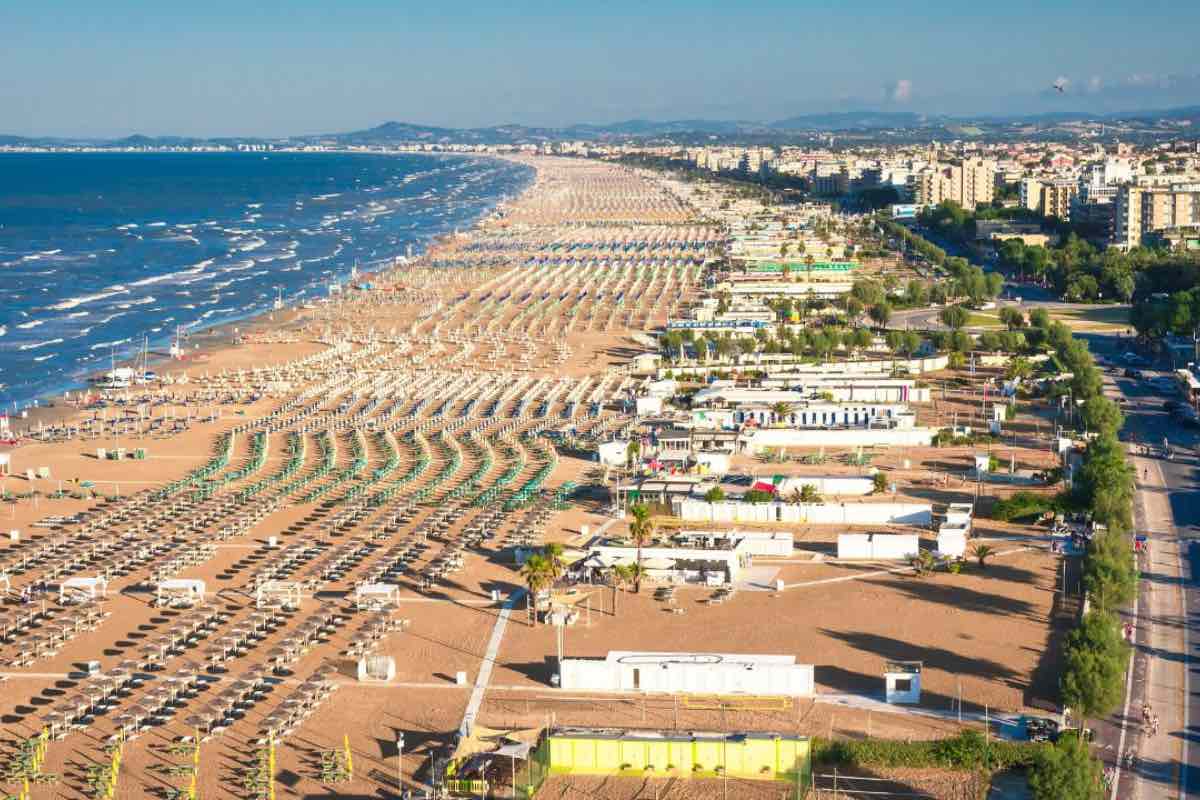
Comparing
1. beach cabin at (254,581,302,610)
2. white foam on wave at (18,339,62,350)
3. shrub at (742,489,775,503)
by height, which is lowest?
beach cabin at (254,581,302,610)

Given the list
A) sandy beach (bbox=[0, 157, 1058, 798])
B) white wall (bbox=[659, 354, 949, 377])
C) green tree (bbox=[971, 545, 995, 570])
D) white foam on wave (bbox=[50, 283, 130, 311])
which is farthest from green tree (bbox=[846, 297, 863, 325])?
white foam on wave (bbox=[50, 283, 130, 311])

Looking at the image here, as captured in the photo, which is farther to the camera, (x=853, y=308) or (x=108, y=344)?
(x=853, y=308)

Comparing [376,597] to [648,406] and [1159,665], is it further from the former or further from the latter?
[648,406]

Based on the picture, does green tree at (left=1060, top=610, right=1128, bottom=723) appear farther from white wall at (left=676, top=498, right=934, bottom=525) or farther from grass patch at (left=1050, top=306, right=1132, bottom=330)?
grass patch at (left=1050, top=306, right=1132, bottom=330)

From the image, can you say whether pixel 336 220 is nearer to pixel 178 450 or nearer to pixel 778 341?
pixel 778 341

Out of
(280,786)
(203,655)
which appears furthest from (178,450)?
(280,786)

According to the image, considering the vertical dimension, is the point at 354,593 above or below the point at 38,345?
below

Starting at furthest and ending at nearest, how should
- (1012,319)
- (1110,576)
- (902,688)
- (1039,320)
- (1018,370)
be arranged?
(1012,319) → (1039,320) → (1018,370) → (1110,576) → (902,688)

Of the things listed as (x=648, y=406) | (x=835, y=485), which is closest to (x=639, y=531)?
(x=835, y=485)
